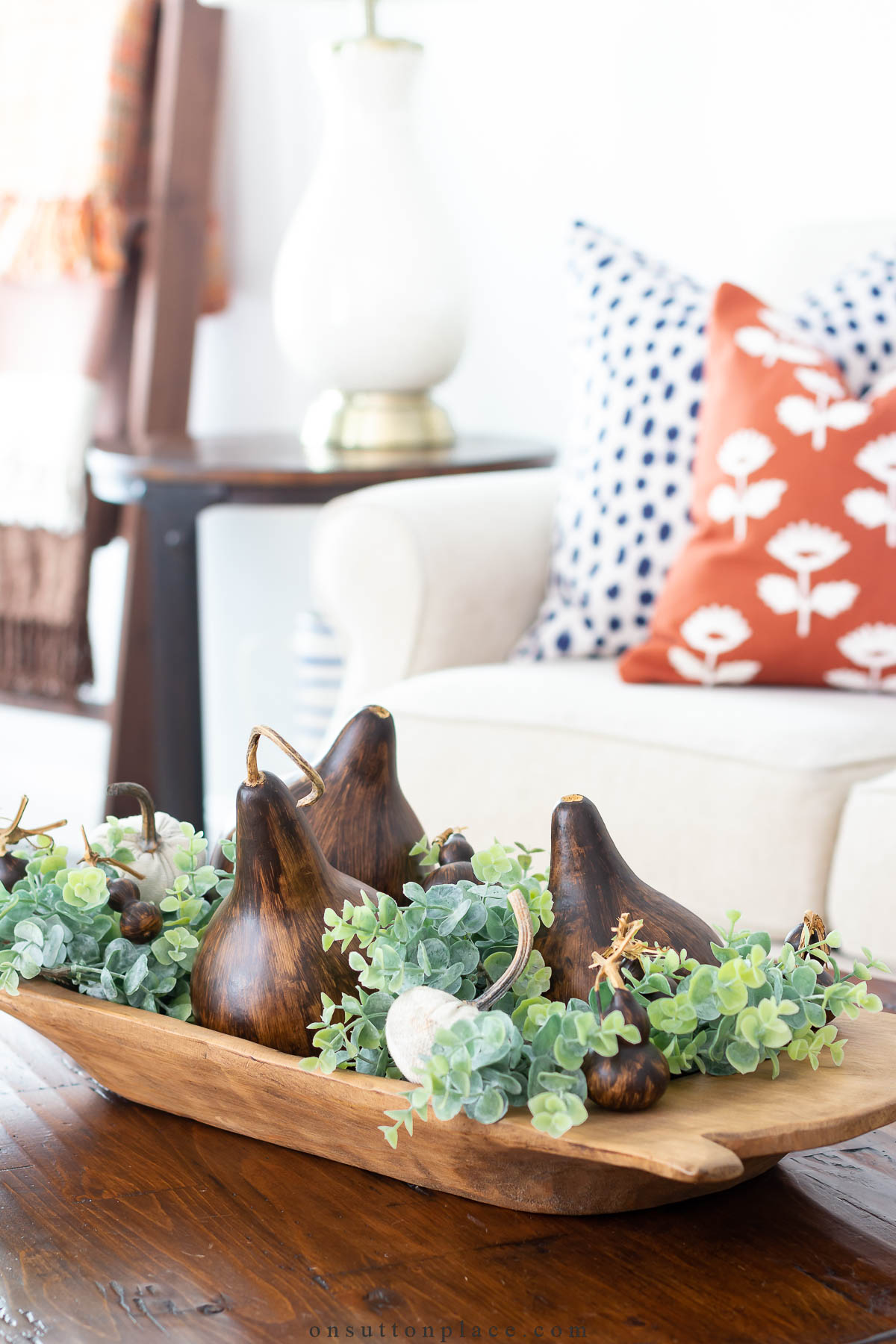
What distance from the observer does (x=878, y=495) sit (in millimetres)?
1429

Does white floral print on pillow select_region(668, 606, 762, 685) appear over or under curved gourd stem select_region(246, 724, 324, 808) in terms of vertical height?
under

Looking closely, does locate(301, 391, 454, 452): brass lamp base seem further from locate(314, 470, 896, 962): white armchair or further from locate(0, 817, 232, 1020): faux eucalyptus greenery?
locate(0, 817, 232, 1020): faux eucalyptus greenery

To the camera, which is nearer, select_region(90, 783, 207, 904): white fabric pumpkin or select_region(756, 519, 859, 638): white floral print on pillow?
select_region(90, 783, 207, 904): white fabric pumpkin

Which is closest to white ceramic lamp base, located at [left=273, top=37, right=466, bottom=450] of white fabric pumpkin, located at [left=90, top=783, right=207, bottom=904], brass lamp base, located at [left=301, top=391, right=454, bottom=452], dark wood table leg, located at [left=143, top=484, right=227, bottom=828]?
brass lamp base, located at [left=301, top=391, right=454, bottom=452]

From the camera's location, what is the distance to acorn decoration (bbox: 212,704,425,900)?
691 mm

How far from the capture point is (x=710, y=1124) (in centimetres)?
52

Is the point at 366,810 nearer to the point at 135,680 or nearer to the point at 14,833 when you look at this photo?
the point at 14,833

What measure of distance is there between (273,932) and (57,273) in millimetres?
2085

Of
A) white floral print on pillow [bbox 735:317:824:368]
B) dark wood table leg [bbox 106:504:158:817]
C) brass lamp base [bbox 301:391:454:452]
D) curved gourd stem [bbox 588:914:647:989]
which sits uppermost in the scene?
white floral print on pillow [bbox 735:317:824:368]

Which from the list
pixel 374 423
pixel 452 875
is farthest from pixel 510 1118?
pixel 374 423

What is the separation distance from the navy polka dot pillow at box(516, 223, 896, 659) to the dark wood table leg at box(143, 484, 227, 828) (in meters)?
0.43

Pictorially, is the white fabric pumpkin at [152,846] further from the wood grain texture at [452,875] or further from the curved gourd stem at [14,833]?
the wood grain texture at [452,875]

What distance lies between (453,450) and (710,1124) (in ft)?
5.31

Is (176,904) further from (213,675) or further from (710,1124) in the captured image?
(213,675)
